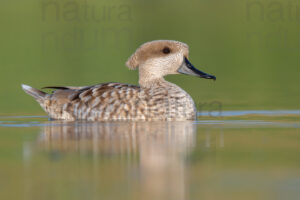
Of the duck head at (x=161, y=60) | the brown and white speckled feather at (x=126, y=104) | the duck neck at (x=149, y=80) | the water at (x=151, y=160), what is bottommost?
the water at (x=151, y=160)

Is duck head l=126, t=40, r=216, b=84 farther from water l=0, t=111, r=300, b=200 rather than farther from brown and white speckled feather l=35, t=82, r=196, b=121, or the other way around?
water l=0, t=111, r=300, b=200

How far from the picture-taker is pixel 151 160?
7109 mm

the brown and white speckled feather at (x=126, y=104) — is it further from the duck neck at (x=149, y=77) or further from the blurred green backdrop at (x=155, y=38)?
the blurred green backdrop at (x=155, y=38)

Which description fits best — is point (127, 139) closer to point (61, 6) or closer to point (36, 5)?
point (61, 6)

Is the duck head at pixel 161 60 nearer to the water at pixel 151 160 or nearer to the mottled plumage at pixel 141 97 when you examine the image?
the mottled plumage at pixel 141 97

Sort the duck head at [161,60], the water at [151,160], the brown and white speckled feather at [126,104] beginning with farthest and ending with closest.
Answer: the duck head at [161,60] < the brown and white speckled feather at [126,104] < the water at [151,160]

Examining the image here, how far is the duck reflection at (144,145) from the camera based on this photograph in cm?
626

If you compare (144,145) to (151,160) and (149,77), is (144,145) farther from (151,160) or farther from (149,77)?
(149,77)

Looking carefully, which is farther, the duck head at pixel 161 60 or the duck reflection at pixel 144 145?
the duck head at pixel 161 60

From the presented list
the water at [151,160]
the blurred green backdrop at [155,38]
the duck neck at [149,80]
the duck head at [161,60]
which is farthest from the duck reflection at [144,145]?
the blurred green backdrop at [155,38]

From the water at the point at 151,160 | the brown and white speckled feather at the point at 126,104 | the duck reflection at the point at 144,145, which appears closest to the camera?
the water at the point at 151,160

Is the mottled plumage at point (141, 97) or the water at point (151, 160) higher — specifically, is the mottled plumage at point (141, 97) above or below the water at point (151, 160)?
above

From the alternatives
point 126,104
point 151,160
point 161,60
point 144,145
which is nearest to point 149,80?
point 161,60

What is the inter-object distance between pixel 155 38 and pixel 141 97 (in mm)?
12745
